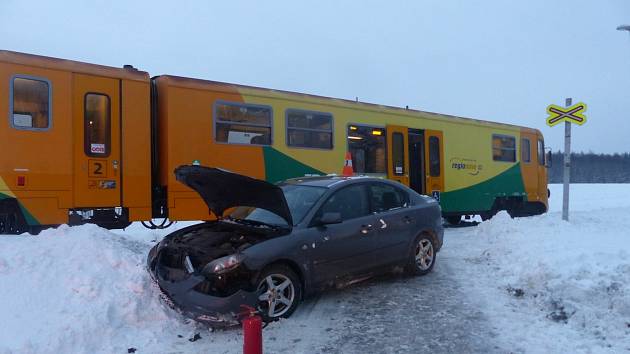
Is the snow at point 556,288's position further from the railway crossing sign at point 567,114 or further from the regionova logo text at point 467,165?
the regionova logo text at point 467,165

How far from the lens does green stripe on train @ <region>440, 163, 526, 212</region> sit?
580 inches

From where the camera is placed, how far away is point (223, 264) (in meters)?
5.09

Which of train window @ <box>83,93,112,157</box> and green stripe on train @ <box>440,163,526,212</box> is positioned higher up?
train window @ <box>83,93,112,157</box>

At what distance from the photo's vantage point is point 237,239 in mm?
5605

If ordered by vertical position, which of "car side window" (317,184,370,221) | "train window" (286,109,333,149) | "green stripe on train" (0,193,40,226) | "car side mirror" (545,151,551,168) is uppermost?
"train window" (286,109,333,149)

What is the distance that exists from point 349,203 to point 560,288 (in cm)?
276

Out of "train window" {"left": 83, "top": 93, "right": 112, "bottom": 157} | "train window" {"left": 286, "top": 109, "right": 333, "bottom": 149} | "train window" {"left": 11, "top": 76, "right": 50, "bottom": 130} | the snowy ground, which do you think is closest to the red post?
the snowy ground

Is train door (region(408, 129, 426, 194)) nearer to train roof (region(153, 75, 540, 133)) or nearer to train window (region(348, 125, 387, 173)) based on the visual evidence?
train roof (region(153, 75, 540, 133))

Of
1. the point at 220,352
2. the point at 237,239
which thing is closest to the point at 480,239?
the point at 237,239

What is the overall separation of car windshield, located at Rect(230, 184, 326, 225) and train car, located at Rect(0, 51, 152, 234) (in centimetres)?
306

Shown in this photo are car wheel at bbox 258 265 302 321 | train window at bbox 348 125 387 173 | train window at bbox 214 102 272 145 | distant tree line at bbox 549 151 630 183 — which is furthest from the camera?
distant tree line at bbox 549 151 630 183

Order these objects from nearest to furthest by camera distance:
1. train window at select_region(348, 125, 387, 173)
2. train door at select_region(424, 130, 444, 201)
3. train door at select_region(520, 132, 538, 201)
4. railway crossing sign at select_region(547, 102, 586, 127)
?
railway crossing sign at select_region(547, 102, 586, 127)
train window at select_region(348, 125, 387, 173)
train door at select_region(424, 130, 444, 201)
train door at select_region(520, 132, 538, 201)

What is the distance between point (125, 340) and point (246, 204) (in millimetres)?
2114

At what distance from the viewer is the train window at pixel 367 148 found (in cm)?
1222
